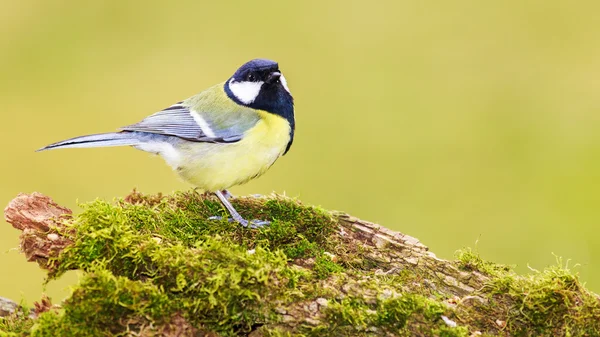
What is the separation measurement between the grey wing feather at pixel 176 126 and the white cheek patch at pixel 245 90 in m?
0.27

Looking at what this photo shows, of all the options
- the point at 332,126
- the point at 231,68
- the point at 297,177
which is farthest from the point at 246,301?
the point at 231,68

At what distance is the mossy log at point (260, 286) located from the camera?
2199 mm

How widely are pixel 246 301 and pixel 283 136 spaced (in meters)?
1.22

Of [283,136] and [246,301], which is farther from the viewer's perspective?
[283,136]

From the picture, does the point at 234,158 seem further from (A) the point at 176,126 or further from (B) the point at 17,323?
(B) the point at 17,323

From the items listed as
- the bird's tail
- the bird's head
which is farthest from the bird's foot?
the bird's tail

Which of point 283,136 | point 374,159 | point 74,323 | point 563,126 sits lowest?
point 74,323

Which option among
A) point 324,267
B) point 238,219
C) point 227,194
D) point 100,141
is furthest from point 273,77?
point 324,267

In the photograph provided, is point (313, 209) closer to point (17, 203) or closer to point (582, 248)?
point (17, 203)

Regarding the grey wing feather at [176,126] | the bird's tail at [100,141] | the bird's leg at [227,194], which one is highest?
the grey wing feather at [176,126]

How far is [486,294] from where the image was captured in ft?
8.45

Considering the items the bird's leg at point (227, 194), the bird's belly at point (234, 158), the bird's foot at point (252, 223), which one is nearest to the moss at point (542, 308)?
the bird's foot at point (252, 223)

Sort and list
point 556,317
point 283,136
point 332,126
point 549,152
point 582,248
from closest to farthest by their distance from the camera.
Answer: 1. point 556,317
2. point 283,136
3. point 582,248
4. point 549,152
5. point 332,126

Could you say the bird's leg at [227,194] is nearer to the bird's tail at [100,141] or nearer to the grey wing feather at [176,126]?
the grey wing feather at [176,126]
